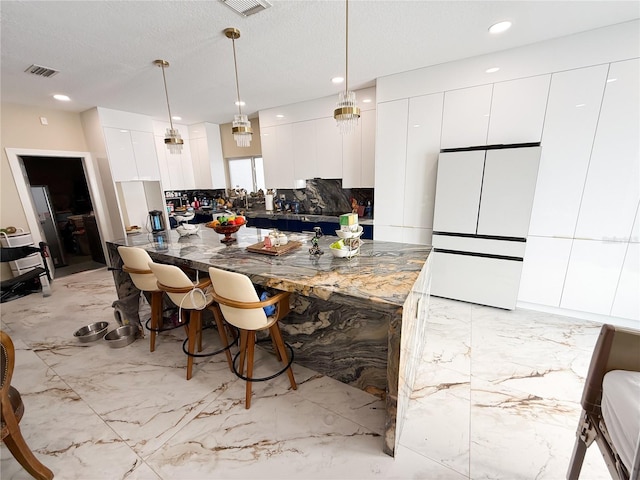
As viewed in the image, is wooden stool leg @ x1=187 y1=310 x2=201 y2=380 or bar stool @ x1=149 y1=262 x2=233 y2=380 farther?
wooden stool leg @ x1=187 y1=310 x2=201 y2=380

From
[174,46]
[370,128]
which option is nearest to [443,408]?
[370,128]

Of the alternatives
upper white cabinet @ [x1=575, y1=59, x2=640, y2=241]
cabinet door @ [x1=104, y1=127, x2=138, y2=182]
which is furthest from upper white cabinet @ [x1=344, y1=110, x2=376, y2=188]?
cabinet door @ [x1=104, y1=127, x2=138, y2=182]

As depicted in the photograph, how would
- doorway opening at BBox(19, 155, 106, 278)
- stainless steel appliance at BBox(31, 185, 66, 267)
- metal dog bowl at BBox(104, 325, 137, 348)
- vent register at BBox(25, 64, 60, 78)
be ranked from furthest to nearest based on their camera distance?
doorway opening at BBox(19, 155, 106, 278) → stainless steel appliance at BBox(31, 185, 66, 267) → vent register at BBox(25, 64, 60, 78) → metal dog bowl at BBox(104, 325, 137, 348)

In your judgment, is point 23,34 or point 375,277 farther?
point 23,34

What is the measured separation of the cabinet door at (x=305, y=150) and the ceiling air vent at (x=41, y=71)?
297 centimetres

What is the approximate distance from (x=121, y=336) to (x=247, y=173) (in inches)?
165

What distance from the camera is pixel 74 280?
427 centimetres

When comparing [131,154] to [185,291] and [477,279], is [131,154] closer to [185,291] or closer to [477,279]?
[185,291]

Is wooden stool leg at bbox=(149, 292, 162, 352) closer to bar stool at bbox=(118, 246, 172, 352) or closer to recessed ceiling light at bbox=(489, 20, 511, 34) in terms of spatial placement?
bar stool at bbox=(118, 246, 172, 352)

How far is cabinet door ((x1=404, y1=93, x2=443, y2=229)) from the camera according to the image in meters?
3.07

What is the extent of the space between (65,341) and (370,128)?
14.6 feet

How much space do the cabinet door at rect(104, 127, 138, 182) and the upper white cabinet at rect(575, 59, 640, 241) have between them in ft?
20.6

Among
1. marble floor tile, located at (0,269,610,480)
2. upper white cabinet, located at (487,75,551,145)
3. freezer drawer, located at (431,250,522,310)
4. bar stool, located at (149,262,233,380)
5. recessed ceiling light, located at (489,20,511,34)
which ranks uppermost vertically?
recessed ceiling light, located at (489,20,511,34)

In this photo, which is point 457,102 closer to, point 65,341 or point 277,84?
point 277,84
